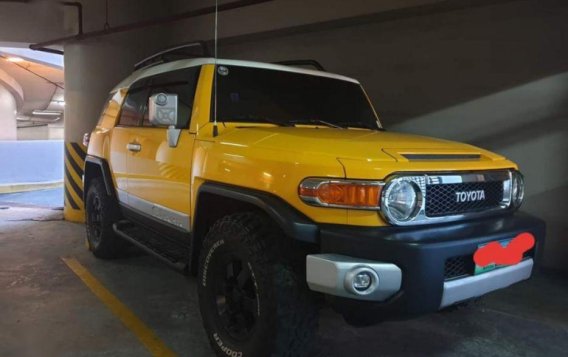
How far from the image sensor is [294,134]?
3.06 m

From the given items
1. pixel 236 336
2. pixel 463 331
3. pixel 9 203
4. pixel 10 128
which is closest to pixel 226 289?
pixel 236 336

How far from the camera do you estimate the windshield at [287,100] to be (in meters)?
3.65

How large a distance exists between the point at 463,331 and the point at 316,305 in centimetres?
157

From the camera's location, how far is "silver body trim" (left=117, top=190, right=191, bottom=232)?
3.63m

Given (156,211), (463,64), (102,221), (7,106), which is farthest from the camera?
(7,106)

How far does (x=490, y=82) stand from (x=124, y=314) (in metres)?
4.27

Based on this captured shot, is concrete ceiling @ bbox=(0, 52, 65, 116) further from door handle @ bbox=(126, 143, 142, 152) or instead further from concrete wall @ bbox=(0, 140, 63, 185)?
door handle @ bbox=(126, 143, 142, 152)

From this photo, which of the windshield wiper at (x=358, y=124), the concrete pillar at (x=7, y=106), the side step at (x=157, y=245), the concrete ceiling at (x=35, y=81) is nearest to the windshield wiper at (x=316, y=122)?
the windshield wiper at (x=358, y=124)

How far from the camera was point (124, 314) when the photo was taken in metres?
3.91

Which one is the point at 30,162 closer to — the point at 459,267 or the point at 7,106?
the point at 7,106

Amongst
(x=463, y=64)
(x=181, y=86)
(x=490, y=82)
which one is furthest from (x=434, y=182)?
(x=463, y=64)

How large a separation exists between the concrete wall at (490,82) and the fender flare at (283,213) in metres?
3.51

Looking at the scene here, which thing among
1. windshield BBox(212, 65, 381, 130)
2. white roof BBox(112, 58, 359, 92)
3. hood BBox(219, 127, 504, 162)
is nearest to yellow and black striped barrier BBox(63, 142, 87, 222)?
white roof BBox(112, 58, 359, 92)

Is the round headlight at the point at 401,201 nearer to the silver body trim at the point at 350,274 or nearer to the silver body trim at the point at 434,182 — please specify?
the silver body trim at the point at 434,182
